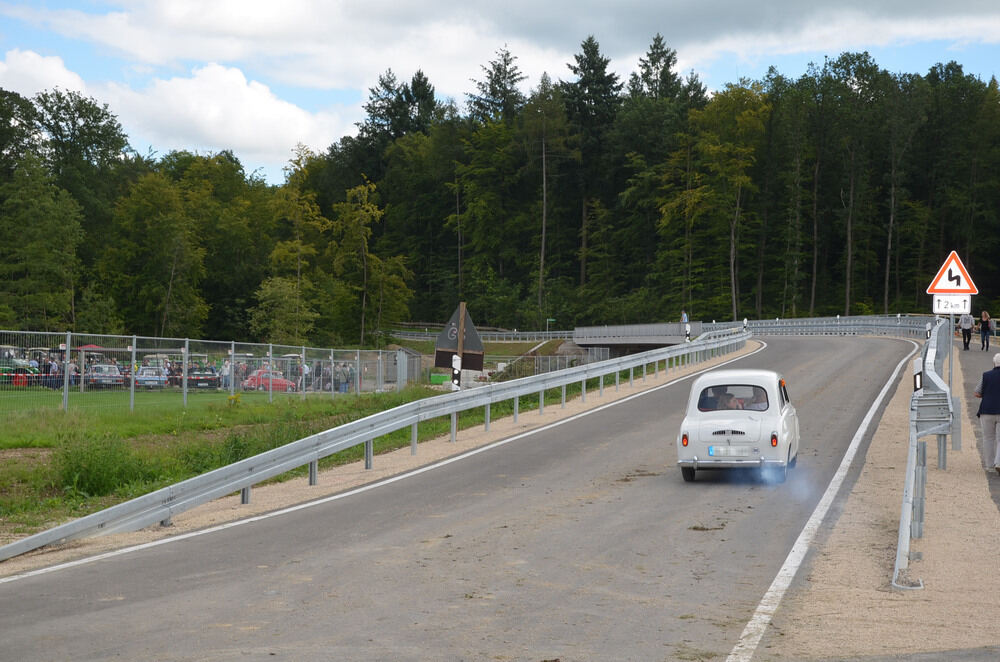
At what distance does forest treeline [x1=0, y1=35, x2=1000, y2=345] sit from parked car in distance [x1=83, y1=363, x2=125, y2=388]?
→ 5221 cm

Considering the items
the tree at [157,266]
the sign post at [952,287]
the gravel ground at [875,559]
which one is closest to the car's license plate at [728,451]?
the gravel ground at [875,559]

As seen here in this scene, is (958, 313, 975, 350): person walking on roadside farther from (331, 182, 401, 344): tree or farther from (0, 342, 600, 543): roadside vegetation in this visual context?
(331, 182, 401, 344): tree

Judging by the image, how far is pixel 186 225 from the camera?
89.0 metres

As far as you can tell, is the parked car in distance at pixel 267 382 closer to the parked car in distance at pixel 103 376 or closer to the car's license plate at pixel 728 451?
the parked car in distance at pixel 103 376

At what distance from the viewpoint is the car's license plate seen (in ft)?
49.1

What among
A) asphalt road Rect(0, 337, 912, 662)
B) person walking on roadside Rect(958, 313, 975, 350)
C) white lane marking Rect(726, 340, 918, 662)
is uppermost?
person walking on roadside Rect(958, 313, 975, 350)

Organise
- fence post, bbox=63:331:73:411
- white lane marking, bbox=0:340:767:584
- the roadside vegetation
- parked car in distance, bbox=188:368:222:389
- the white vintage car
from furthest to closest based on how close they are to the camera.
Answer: parked car in distance, bbox=188:368:222:389 → fence post, bbox=63:331:73:411 → the roadside vegetation → the white vintage car → white lane marking, bbox=0:340:767:584

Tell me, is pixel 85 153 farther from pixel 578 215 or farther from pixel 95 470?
pixel 95 470

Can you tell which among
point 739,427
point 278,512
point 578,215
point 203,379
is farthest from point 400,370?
point 578,215

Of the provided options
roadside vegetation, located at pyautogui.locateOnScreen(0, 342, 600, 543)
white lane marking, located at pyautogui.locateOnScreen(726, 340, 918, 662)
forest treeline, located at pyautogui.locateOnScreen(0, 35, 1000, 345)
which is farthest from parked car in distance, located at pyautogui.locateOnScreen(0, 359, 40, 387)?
forest treeline, located at pyautogui.locateOnScreen(0, 35, 1000, 345)

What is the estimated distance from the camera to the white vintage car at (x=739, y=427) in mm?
14953

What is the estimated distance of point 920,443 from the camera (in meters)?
13.0

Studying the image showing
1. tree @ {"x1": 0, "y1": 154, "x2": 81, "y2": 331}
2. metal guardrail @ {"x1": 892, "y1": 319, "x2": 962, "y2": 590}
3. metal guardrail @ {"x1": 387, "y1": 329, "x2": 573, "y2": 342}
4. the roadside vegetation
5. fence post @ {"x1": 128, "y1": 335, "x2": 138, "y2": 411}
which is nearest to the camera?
metal guardrail @ {"x1": 892, "y1": 319, "x2": 962, "y2": 590}

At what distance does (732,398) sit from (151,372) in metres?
15.6
